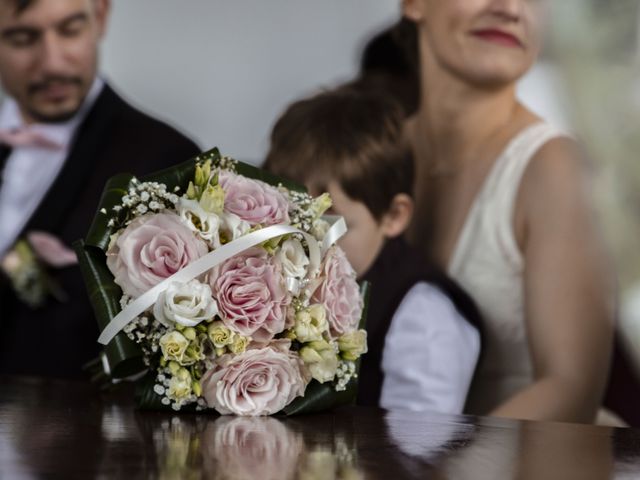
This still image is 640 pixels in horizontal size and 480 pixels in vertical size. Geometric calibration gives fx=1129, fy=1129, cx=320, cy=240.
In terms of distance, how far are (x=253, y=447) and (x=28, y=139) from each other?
203 centimetres

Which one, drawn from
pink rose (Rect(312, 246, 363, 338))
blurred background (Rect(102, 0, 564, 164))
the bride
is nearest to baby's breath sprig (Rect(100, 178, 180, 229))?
pink rose (Rect(312, 246, 363, 338))

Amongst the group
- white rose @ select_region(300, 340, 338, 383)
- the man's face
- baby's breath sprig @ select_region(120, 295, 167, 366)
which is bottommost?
white rose @ select_region(300, 340, 338, 383)

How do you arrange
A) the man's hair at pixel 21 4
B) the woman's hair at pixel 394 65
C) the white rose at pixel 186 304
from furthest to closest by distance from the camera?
the man's hair at pixel 21 4 < the woman's hair at pixel 394 65 < the white rose at pixel 186 304

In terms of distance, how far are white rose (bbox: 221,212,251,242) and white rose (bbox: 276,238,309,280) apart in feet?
0.18

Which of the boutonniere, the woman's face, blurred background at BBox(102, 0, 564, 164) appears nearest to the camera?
the woman's face

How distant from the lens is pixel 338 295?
4.55 feet

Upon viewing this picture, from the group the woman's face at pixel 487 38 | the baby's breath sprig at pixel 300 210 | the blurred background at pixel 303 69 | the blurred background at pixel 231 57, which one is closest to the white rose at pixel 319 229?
the baby's breath sprig at pixel 300 210

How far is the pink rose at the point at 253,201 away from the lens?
1347 millimetres

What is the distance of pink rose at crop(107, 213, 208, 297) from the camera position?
4.23 feet

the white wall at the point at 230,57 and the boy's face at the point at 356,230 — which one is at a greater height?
the white wall at the point at 230,57

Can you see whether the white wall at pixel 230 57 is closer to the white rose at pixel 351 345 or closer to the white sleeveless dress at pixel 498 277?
the white sleeveless dress at pixel 498 277

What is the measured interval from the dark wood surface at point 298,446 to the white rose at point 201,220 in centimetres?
21

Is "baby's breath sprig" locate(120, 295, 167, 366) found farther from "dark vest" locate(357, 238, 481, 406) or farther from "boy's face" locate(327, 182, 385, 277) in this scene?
"boy's face" locate(327, 182, 385, 277)

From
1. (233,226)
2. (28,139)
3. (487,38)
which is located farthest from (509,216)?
(28,139)
